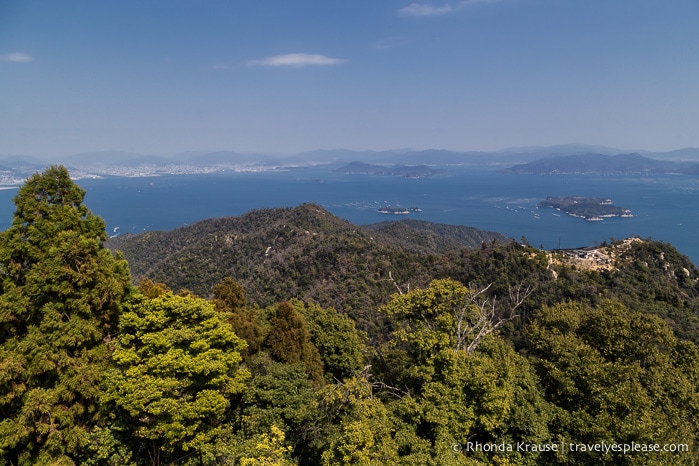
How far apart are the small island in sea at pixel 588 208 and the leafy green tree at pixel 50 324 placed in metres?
163

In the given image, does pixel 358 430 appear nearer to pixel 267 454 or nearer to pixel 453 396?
pixel 267 454

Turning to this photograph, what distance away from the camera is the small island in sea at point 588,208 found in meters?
143

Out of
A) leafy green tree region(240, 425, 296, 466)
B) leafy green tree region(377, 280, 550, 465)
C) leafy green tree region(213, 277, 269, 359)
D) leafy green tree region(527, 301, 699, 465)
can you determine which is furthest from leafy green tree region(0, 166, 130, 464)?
leafy green tree region(527, 301, 699, 465)

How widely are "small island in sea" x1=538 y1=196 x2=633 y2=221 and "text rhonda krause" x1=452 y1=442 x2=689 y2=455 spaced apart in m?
155

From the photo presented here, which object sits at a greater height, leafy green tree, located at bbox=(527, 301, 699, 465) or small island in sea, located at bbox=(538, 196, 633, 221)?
leafy green tree, located at bbox=(527, 301, 699, 465)

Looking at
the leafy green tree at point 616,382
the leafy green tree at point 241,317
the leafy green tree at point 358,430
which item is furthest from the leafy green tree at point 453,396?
the leafy green tree at point 241,317

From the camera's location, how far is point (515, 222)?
146 meters

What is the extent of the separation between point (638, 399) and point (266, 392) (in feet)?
39.2

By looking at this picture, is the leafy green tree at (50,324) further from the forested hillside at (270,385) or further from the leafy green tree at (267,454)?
the leafy green tree at (267,454)

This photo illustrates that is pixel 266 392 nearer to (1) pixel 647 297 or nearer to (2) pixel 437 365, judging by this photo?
(2) pixel 437 365

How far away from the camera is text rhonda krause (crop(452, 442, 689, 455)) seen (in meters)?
9.95

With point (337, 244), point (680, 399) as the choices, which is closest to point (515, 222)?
point (337, 244)

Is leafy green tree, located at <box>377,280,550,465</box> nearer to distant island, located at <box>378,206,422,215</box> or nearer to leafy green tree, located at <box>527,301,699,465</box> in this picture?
leafy green tree, located at <box>527,301,699,465</box>

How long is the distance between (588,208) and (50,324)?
179 metres
